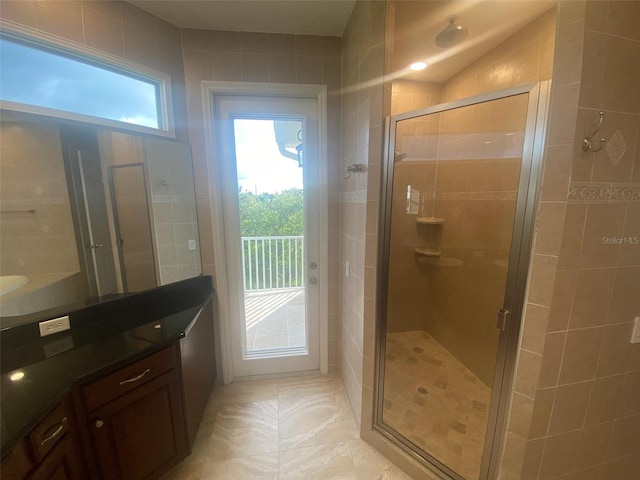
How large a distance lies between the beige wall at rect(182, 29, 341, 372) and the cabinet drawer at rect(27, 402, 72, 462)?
1.14 meters

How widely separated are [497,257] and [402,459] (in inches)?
52.1

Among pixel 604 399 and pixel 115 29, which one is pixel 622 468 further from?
pixel 115 29

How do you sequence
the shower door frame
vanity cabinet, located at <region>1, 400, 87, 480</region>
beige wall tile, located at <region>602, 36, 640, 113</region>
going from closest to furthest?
vanity cabinet, located at <region>1, 400, 87, 480</region> < beige wall tile, located at <region>602, 36, 640, 113</region> < the shower door frame

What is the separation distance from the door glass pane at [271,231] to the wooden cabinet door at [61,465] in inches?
47.6

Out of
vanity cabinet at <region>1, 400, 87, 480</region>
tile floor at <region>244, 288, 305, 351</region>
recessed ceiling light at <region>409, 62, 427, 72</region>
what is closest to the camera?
vanity cabinet at <region>1, 400, 87, 480</region>

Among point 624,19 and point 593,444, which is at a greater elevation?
point 624,19

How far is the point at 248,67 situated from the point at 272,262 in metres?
1.49

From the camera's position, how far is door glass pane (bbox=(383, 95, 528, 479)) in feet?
4.47

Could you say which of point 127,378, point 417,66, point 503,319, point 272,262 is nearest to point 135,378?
point 127,378

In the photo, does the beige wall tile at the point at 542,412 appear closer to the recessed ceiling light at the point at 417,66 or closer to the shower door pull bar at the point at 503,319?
the shower door pull bar at the point at 503,319

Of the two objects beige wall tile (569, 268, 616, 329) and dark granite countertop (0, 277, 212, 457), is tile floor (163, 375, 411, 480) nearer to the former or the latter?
dark granite countertop (0, 277, 212, 457)

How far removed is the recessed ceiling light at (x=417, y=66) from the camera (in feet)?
5.84

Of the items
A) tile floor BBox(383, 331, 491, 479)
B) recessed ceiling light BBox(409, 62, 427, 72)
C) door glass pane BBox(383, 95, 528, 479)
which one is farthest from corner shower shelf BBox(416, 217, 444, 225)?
recessed ceiling light BBox(409, 62, 427, 72)

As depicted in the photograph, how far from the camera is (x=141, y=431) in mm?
1162
